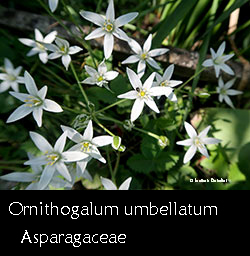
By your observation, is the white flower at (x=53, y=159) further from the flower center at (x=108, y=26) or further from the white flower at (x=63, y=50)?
the flower center at (x=108, y=26)

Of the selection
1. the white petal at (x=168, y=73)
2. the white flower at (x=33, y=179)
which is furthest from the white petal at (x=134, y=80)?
the white flower at (x=33, y=179)

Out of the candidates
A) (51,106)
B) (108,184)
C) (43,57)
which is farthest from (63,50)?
(108,184)

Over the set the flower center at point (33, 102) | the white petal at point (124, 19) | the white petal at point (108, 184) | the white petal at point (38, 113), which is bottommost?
the white petal at point (108, 184)

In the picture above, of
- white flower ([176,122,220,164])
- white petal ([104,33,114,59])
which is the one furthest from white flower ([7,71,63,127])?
white flower ([176,122,220,164])

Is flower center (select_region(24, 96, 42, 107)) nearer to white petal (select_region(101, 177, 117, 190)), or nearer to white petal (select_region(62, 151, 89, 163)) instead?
white petal (select_region(62, 151, 89, 163))
